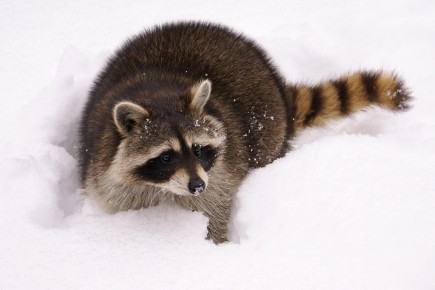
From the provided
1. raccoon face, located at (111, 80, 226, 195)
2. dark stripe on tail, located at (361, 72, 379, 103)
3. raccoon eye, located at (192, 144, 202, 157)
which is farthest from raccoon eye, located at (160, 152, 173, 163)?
dark stripe on tail, located at (361, 72, 379, 103)

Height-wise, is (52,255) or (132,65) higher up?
(132,65)

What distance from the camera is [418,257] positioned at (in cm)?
225

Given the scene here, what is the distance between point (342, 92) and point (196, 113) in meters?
1.30

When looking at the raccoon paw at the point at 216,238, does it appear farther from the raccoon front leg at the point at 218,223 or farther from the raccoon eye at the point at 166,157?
the raccoon eye at the point at 166,157

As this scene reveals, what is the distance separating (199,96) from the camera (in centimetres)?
270

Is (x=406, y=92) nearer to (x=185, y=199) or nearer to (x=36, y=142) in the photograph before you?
(x=185, y=199)

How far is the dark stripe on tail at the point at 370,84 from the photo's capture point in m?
3.54

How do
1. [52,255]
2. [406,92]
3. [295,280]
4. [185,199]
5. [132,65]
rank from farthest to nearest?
[406,92]
[132,65]
[185,199]
[52,255]
[295,280]

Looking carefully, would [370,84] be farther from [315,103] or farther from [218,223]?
[218,223]

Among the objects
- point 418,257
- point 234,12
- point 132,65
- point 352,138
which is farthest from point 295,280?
point 234,12

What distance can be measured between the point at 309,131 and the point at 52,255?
205cm

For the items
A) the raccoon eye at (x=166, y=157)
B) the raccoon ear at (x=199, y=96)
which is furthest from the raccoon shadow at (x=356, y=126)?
the raccoon eye at (x=166, y=157)

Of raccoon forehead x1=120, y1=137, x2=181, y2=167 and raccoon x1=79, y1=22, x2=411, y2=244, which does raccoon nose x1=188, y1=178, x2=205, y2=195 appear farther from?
raccoon forehead x1=120, y1=137, x2=181, y2=167

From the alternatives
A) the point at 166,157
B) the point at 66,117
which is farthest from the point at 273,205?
the point at 66,117
